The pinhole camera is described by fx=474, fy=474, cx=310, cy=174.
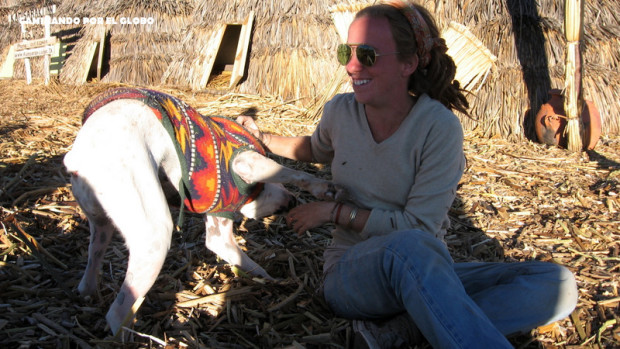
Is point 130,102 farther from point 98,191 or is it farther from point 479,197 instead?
point 479,197

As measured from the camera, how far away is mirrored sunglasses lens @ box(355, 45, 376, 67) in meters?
1.98

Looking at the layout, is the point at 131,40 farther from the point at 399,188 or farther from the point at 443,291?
the point at 443,291

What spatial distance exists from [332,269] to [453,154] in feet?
2.44

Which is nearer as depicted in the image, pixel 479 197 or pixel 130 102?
pixel 130 102

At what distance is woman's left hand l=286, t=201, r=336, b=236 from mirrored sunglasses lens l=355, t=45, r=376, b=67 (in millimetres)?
618

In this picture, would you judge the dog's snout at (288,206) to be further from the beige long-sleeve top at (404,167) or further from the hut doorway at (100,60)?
the hut doorway at (100,60)

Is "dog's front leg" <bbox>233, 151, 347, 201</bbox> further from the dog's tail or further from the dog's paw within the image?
the dog's tail

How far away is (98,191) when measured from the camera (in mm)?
1854

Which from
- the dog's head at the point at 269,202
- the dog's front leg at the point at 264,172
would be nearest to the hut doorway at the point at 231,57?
the dog's head at the point at 269,202

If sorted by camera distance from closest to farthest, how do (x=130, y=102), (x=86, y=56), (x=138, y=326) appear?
1. (x=130, y=102)
2. (x=138, y=326)
3. (x=86, y=56)

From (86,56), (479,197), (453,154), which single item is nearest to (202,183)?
(453,154)

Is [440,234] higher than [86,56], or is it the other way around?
[440,234]

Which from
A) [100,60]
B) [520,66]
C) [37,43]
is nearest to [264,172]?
[520,66]

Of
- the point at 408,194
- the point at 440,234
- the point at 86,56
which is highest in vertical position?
the point at 408,194
